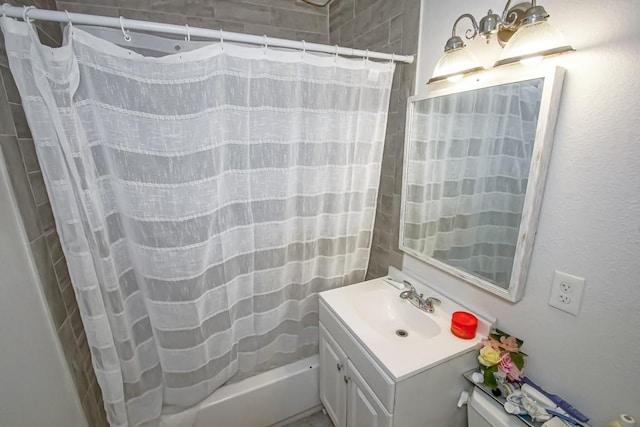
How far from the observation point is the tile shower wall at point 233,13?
148cm

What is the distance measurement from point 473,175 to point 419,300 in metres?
0.62

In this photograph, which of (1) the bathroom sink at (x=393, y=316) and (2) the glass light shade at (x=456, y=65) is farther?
(1) the bathroom sink at (x=393, y=316)

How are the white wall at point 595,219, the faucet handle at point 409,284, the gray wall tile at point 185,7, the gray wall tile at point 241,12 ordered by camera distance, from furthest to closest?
the gray wall tile at point 241,12 < the gray wall tile at point 185,7 < the faucet handle at point 409,284 < the white wall at point 595,219

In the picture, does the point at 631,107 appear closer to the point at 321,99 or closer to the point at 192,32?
the point at 321,99

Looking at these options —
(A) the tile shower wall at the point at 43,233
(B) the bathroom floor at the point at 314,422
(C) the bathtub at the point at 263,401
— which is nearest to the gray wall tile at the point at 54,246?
(A) the tile shower wall at the point at 43,233

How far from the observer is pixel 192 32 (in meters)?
0.93

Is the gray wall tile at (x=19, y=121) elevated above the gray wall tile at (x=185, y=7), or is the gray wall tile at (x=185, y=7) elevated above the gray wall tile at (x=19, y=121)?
the gray wall tile at (x=185, y=7)

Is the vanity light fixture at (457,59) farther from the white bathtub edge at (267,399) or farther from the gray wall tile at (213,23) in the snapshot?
the white bathtub edge at (267,399)

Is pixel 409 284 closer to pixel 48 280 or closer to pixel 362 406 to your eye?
pixel 362 406

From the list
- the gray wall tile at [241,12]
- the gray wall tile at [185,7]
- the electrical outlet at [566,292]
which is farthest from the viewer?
the gray wall tile at [241,12]

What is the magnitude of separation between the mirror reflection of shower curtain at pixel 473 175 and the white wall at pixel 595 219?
0.29ft

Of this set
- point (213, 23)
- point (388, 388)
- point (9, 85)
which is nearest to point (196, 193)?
point (9, 85)

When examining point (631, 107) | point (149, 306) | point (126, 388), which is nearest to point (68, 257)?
point (149, 306)

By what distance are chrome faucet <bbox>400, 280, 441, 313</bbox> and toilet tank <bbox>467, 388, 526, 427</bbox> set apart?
334 millimetres
